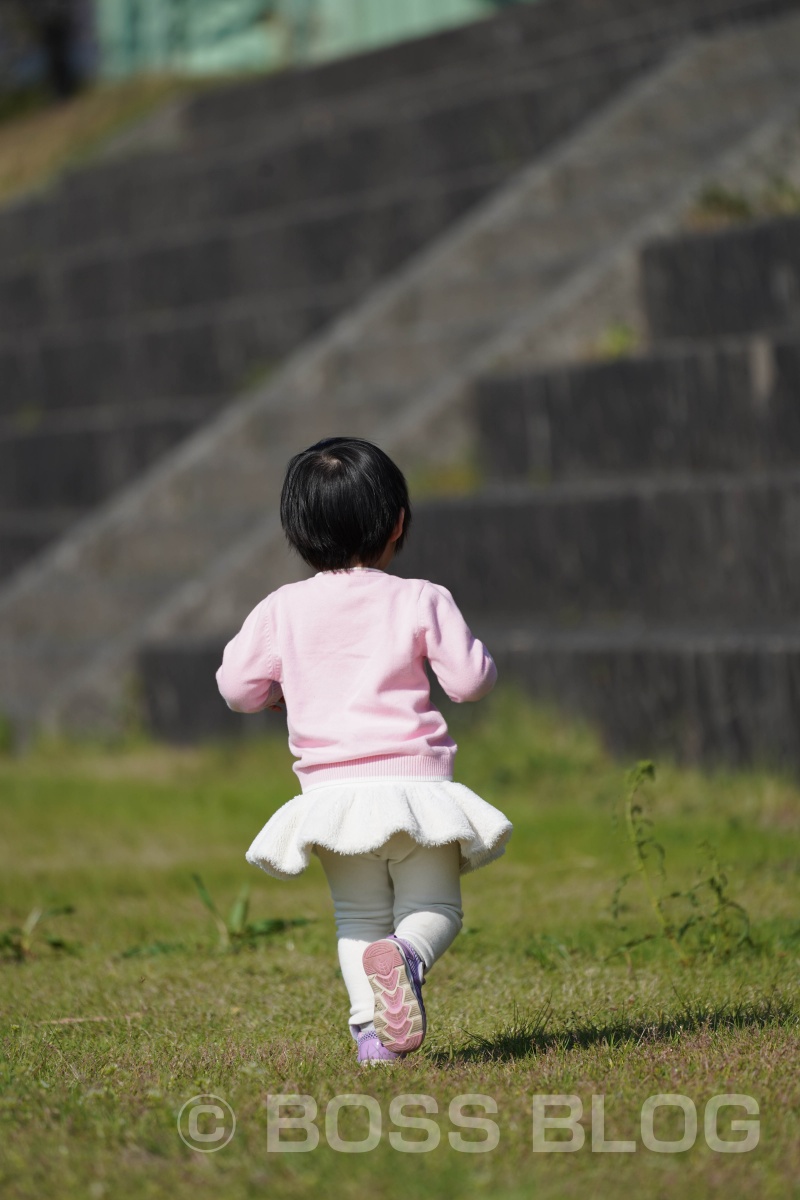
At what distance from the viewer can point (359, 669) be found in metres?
2.90

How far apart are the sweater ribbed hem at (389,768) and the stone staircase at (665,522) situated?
2.74 m

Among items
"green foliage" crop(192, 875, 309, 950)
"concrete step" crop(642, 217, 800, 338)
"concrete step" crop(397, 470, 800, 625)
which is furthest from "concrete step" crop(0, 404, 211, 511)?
"green foliage" crop(192, 875, 309, 950)

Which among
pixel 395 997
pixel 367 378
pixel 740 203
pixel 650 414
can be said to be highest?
pixel 740 203

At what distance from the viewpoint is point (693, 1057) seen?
105 inches

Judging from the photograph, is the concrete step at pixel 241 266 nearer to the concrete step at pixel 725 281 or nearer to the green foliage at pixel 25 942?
the concrete step at pixel 725 281

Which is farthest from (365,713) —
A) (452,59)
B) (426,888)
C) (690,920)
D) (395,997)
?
(452,59)

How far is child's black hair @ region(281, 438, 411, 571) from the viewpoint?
9.46ft

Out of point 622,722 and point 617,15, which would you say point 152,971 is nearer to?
point 622,722

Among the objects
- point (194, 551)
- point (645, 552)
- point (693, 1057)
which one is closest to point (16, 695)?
point (194, 551)

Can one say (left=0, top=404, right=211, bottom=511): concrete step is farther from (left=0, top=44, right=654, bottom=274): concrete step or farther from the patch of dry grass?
the patch of dry grass

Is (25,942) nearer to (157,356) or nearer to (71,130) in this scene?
(157,356)

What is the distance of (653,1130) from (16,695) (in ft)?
20.6

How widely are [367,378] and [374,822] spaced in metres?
5.71

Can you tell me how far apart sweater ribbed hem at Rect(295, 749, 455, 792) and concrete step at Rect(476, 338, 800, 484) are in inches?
145
